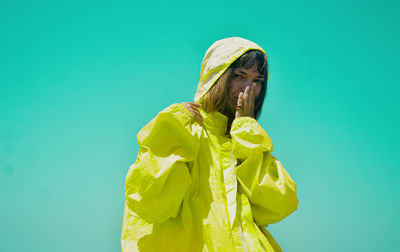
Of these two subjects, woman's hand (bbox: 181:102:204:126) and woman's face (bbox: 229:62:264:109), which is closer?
woman's hand (bbox: 181:102:204:126)

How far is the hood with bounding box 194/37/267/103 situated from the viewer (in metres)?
2.54

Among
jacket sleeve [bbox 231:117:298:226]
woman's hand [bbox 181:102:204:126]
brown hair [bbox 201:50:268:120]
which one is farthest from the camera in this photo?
brown hair [bbox 201:50:268:120]

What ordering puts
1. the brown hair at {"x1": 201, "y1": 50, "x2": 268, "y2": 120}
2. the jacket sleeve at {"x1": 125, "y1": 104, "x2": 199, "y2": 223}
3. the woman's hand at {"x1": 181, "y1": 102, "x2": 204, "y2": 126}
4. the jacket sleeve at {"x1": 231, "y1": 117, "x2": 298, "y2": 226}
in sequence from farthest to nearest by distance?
the brown hair at {"x1": 201, "y1": 50, "x2": 268, "y2": 120}, the woman's hand at {"x1": 181, "y1": 102, "x2": 204, "y2": 126}, the jacket sleeve at {"x1": 231, "y1": 117, "x2": 298, "y2": 226}, the jacket sleeve at {"x1": 125, "y1": 104, "x2": 199, "y2": 223}

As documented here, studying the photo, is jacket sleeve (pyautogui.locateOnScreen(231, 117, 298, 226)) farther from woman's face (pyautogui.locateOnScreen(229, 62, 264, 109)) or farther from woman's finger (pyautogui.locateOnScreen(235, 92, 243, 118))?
woman's face (pyautogui.locateOnScreen(229, 62, 264, 109))

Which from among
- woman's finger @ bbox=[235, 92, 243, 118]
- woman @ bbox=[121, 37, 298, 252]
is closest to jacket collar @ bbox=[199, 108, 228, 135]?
woman @ bbox=[121, 37, 298, 252]

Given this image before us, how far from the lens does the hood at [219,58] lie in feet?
8.32

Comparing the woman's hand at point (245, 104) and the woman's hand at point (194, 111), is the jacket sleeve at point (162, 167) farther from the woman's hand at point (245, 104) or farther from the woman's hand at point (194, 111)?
the woman's hand at point (245, 104)

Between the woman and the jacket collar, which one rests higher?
the jacket collar

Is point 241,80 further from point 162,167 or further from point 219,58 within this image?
point 162,167

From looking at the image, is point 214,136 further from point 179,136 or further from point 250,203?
point 250,203

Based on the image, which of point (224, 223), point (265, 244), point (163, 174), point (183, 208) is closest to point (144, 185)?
point (163, 174)

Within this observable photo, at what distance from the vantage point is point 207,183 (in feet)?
7.16

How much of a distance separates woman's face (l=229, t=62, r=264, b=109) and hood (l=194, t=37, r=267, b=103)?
97 mm

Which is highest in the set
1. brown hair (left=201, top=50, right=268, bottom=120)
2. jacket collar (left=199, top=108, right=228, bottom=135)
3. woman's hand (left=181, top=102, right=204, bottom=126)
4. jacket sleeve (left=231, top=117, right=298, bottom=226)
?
brown hair (left=201, top=50, right=268, bottom=120)
